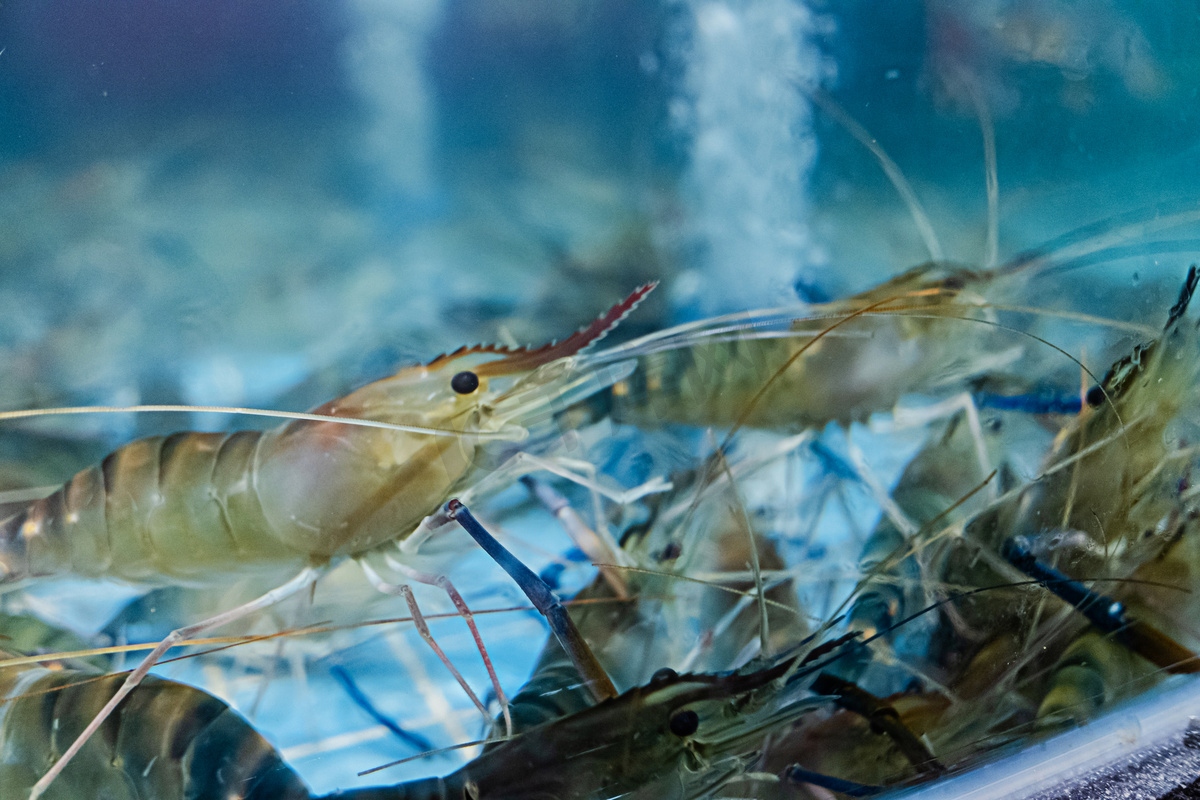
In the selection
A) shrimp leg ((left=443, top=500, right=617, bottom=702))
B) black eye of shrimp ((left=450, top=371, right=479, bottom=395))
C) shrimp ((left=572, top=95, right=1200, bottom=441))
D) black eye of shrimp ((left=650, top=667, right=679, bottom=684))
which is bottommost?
black eye of shrimp ((left=650, top=667, right=679, bottom=684))

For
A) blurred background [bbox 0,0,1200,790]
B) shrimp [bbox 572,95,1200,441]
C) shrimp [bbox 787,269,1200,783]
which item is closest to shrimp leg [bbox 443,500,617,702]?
blurred background [bbox 0,0,1200,790]

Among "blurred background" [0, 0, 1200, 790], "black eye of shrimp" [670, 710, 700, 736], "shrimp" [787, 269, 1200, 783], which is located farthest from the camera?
"shrimp" [787, 269, 1200, 783]

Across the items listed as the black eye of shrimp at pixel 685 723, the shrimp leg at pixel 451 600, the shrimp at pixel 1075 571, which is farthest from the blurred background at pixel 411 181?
the shrimp at pixel 1075 571

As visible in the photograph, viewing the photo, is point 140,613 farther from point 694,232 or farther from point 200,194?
point 694,232

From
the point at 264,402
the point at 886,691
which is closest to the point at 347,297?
the point at 264,402

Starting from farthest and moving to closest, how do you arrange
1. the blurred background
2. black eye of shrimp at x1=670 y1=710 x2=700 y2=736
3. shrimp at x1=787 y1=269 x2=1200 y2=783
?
shrimp at x1=787 y1=269 x2=1200 y2=783, black eye of shrimp at x1=670 y1=710 x2=700 y2=736, the blurred background

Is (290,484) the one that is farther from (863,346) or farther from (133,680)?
(863,346)

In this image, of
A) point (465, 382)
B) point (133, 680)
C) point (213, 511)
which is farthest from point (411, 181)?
point (133, 680)

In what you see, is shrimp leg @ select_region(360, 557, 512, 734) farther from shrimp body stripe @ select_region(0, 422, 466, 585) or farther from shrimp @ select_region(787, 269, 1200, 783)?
shrimp @ select_region(787, 269, 1200, 783)

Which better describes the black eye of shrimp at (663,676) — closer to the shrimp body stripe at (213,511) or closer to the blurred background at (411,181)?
the blurred background at (411,181)
